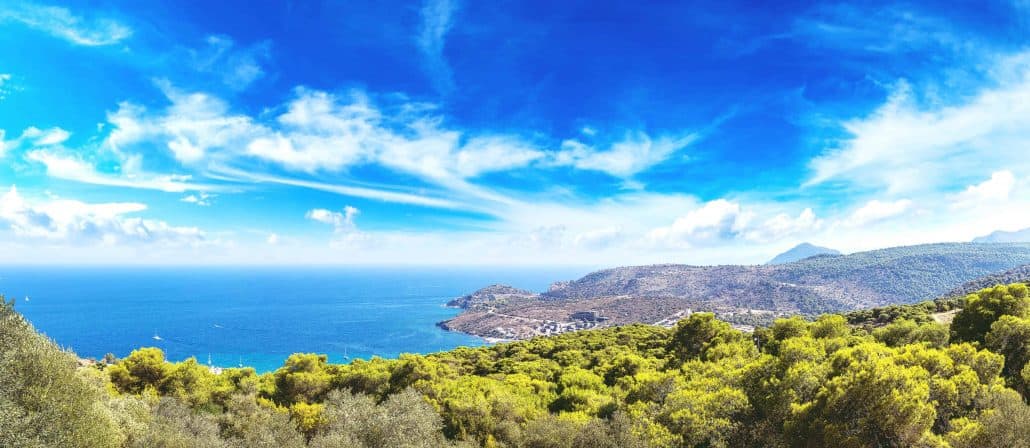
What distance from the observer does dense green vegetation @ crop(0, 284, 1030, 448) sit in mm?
14320

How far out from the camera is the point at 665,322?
171750 millimetres

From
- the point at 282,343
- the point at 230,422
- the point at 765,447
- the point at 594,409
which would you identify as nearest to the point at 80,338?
the point at 282,343

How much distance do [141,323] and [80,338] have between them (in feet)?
103

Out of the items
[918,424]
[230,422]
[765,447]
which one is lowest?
[230,422]

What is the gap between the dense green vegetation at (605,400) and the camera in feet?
47.0

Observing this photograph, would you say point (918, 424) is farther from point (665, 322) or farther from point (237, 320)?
point (237, 320)

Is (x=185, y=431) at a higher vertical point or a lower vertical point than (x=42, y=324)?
higher

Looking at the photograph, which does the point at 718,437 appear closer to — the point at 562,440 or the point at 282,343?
the point at 562,440

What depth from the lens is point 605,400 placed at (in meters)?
24.6

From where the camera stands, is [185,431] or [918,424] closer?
[918,424]

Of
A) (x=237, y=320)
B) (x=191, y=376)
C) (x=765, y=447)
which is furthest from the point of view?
(x=237, y=320)

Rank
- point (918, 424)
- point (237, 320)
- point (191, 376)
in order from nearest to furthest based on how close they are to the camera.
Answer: point (918, 424), point (191, 376), point (237, 320)

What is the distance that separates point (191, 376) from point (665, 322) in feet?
533

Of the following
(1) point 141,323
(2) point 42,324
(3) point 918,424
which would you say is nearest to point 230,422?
(3) point 918,424
